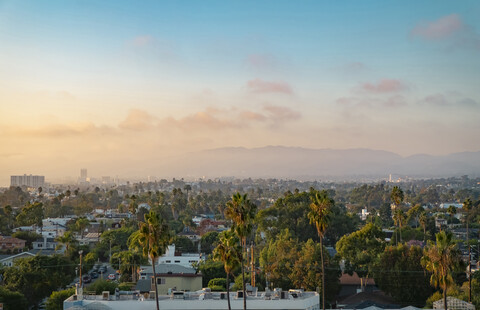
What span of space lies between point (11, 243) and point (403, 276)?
57746 mm

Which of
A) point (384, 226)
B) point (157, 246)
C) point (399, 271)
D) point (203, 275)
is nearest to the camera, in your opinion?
point (157, 246)

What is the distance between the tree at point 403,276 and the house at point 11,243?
174 ft

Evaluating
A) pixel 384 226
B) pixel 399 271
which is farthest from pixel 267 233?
pixel 384 226

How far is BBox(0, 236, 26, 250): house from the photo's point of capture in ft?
278

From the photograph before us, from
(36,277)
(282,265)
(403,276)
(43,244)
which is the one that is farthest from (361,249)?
(43,244)

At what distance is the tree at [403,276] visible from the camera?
48500 mm

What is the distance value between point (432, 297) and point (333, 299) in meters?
8.81

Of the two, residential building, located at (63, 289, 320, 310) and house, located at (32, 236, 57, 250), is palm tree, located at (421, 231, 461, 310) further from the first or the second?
house, located at (32, 236, 57, 250)

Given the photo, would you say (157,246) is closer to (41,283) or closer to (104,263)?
(41,283)

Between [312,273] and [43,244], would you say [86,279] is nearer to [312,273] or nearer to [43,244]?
[312,273]

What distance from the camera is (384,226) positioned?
116m

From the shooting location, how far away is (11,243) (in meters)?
86.6

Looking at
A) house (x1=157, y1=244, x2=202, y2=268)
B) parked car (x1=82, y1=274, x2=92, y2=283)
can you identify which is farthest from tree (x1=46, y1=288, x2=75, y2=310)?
house (x1=157, y1=244, x2=202, y2=268)

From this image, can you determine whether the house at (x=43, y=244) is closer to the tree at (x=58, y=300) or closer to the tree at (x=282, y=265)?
the tree at (x=282, y=265)
